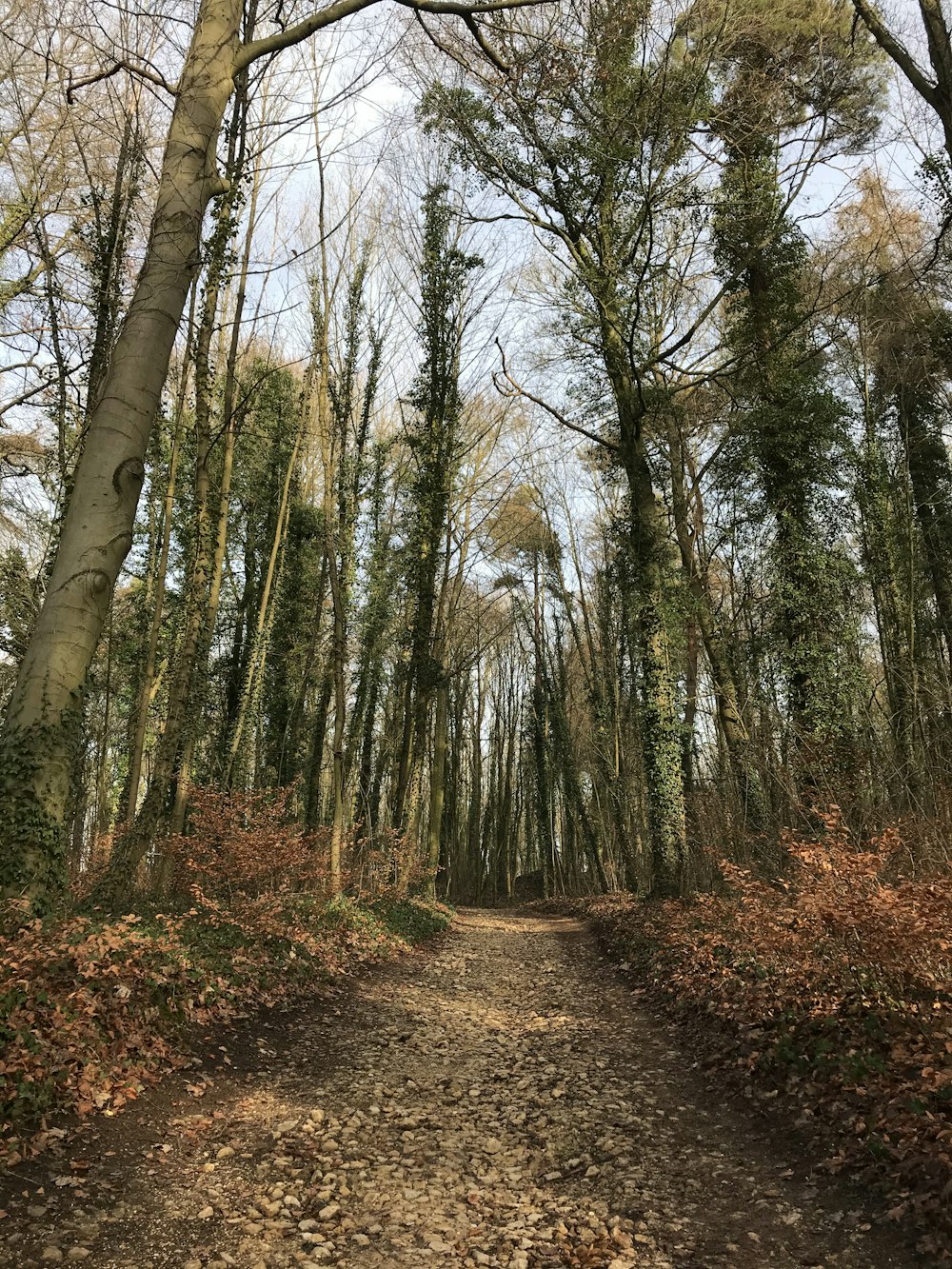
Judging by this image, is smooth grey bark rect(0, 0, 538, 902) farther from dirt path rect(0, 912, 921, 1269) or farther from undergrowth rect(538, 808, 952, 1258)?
undergrowth rect(538, 808, 952, 1258)

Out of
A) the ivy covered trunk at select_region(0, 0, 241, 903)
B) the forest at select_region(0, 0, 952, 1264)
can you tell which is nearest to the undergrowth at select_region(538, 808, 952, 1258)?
the forest at select_region(0, 0, 952, 1264)

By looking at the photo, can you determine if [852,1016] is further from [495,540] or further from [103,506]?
[495,540]

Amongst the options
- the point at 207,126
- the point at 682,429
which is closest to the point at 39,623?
the point at 207,126

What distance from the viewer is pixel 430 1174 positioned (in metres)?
3.65

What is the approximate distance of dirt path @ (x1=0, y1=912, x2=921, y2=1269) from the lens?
2854 millimetres

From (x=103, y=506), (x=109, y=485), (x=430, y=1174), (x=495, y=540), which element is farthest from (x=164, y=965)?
(x=495, y=540)

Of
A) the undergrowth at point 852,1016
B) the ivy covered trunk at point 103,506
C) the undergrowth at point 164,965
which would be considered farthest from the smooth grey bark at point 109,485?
the undergrowth at point 852,1016

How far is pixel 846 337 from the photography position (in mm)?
14398

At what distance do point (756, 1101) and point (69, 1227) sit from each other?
141 inches

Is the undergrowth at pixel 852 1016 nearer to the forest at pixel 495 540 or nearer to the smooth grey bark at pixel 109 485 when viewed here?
the forest at pixel 495 540

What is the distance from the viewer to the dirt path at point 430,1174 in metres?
2.85

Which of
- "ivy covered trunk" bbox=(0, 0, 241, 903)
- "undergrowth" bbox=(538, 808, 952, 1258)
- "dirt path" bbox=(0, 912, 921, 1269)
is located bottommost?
"dirt path" bbox=(0, 912, 921, 1269)

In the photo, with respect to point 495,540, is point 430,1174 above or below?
below

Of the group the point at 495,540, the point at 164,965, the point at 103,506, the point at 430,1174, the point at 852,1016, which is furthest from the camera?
the point at 495,540
